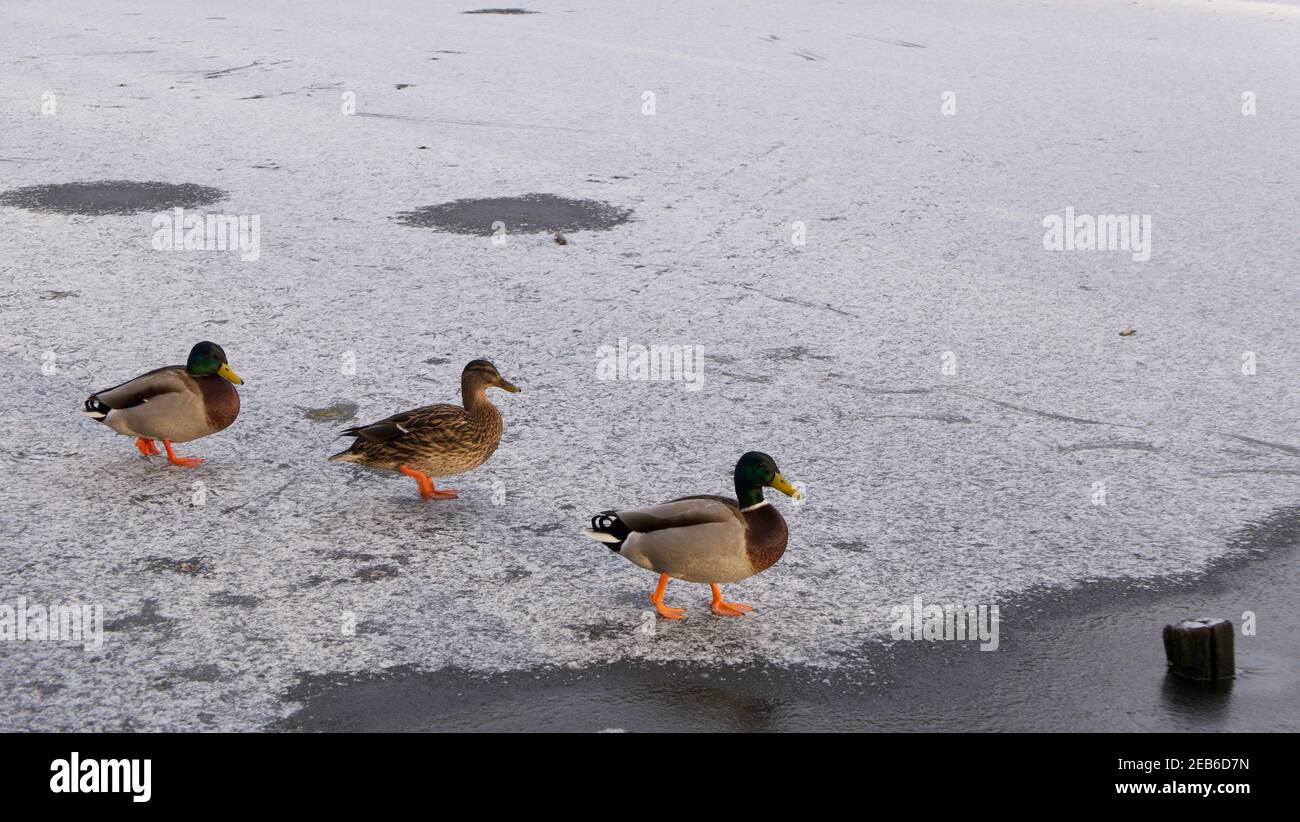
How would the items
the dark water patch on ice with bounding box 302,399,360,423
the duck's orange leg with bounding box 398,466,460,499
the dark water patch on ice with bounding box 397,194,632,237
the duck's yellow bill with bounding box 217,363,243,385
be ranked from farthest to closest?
the dark water patch on ice with bounding box 397,194,632,237, the dark water patch on ice with bounding box 302,399,360,423, the duck's yellow bill with bounding box 217,363,243,385, the duck's orange leg with bounding box 398,466,460,499

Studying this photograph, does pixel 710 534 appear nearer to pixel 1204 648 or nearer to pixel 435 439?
pixel 435 439

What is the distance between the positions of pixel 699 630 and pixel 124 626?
1543 mm

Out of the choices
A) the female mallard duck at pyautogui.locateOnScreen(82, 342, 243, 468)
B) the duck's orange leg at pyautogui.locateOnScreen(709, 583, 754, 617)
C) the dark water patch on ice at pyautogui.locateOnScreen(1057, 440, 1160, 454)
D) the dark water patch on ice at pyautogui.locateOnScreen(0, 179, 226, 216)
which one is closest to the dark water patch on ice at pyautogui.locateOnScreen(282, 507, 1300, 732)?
the duck's orange leg at pyautogui.locateOnScreen(709, 583, 754, 617)

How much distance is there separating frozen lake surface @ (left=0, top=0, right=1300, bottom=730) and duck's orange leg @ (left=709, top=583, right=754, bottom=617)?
0.15 ft

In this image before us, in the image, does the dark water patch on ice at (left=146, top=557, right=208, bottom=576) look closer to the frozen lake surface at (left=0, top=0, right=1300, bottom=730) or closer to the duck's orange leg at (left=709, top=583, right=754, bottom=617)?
the frozen lake surface at (left=0, top=0, right=1300, bottom=730)

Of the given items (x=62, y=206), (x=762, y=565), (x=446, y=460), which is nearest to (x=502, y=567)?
(x=446, y=460)

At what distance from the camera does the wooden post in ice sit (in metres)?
3.32

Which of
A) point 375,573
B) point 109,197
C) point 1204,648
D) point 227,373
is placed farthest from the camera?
point 109,197

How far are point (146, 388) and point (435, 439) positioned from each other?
1.04 metres

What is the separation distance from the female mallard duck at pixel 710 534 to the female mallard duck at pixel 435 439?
0.76m

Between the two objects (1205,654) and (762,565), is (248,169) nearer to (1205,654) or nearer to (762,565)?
(762,565)

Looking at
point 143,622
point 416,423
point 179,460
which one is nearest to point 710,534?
point 416,423

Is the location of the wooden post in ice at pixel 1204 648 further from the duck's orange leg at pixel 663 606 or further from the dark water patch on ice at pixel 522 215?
the dark water patch on ice at pixel 522 215

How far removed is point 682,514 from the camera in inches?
144
